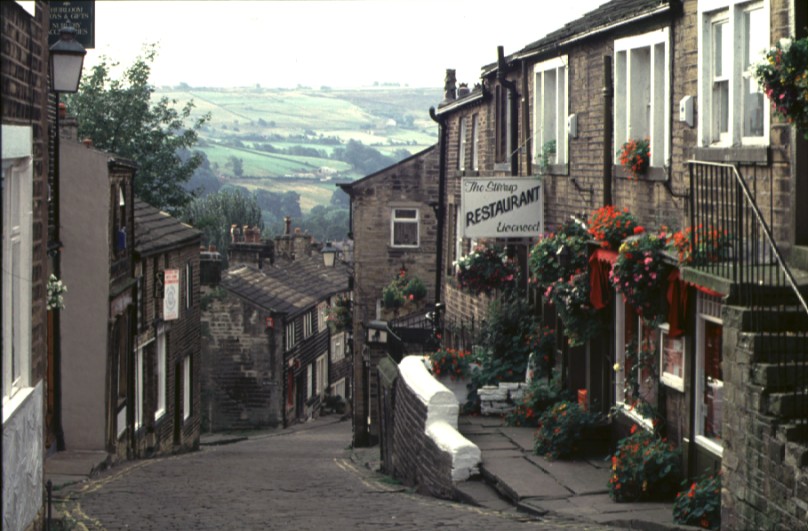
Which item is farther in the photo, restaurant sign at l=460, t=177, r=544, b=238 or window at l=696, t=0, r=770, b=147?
restaurant sign at l=460, t=177, r=544, b=238

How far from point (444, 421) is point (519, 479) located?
222cm

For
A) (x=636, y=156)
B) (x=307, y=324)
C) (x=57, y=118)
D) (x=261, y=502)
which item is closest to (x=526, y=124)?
(x=636, y=156)

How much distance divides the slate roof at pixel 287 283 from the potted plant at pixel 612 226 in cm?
2860

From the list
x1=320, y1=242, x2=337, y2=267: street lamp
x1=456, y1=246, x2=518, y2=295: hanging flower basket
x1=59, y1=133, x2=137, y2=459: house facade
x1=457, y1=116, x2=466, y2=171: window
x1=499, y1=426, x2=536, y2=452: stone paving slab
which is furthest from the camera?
x1=320, y1=242, x2=337, y2=267: street lamp

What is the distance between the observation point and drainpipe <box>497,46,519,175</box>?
72.6ft

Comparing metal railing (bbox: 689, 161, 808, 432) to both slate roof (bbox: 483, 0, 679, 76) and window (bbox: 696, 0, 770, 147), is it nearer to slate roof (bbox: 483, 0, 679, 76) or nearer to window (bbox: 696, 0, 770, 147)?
window (bbox: 696, 0, 770, 147)

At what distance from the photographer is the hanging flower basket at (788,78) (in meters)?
9.11

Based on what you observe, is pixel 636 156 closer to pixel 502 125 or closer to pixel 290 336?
pixel 502 125

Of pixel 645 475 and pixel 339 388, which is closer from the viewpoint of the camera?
pixel 645 475

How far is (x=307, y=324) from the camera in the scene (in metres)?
49.6

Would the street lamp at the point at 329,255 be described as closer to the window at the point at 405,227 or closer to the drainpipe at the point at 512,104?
the window at the point at 405,227

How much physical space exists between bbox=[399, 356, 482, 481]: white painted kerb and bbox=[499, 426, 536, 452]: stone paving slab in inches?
36.5

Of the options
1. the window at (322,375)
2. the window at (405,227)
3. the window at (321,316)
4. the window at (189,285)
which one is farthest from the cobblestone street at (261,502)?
the window at (322,375)

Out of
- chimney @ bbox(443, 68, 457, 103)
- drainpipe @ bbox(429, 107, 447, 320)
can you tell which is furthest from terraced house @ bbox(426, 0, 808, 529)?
chimney @ bbox(443, 68, 457, 103)
